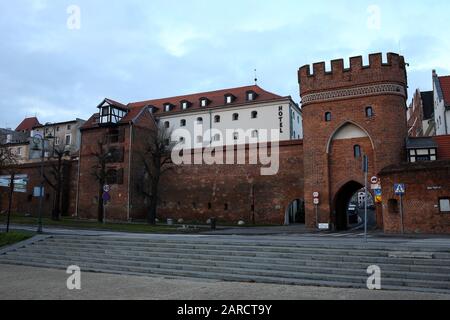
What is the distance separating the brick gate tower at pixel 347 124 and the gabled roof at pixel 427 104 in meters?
26.8

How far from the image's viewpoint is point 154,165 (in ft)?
123

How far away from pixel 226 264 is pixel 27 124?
83.9m

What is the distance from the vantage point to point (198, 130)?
59.0 m

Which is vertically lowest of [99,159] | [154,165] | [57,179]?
[57,179]

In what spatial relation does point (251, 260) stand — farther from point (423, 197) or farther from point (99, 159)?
point (99, 159)

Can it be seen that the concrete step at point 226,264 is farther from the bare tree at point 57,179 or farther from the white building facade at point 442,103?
the white building facade at point 442,103

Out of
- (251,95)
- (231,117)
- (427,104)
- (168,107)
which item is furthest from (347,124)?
(168,107)

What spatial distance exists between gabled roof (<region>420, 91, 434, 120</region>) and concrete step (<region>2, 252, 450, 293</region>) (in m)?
49.3

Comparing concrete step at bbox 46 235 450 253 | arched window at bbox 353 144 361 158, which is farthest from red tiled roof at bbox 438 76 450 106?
concrete step at bbox 46 235 450 253

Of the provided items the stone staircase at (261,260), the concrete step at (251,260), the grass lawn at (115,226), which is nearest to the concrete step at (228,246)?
the stone staircase at (261,260)

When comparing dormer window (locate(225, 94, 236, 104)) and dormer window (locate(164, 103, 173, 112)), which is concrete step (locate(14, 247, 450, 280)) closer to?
dormer window (locate(225, 94, 236, 104))

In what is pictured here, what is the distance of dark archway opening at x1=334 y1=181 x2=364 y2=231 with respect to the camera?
3059 cm
